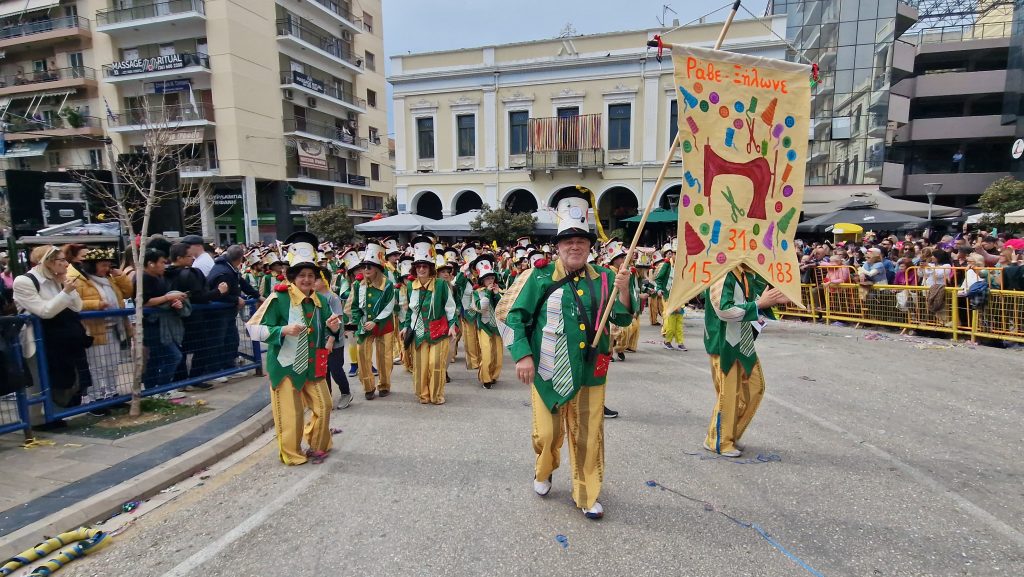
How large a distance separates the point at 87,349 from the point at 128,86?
1334 inches

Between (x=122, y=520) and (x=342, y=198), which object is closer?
(x=122, y=520)

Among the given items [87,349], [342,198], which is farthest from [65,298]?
[342,198]

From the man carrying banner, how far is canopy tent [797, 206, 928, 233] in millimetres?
15422

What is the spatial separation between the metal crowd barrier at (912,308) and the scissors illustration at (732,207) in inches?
174

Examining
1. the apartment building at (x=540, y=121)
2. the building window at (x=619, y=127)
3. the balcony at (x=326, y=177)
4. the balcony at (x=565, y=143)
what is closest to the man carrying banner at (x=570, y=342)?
the apartment building at (x=540, y=121)

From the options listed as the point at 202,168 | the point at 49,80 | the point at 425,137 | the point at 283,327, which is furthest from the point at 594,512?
the point at 49,80

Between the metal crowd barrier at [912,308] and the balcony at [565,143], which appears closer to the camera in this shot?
the metal crowd barrier at [912,308]

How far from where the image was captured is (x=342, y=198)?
132 feet

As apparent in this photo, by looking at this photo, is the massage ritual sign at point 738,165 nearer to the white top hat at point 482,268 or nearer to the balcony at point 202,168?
the white top hat at point 482,268

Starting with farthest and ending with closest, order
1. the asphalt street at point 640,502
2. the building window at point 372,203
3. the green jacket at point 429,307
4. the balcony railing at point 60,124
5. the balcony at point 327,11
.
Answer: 1. the building window at point 372,203
2. the balcony at point 327,11
3. the balcony railing at point 60,124
4. the green jacket at point 429,307
5. the asphalt street at point 640,502

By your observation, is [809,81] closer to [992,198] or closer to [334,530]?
[334,530]

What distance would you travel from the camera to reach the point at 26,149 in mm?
33594

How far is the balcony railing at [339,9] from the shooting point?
3687 cm

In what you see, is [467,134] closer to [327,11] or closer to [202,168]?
[202,168]
